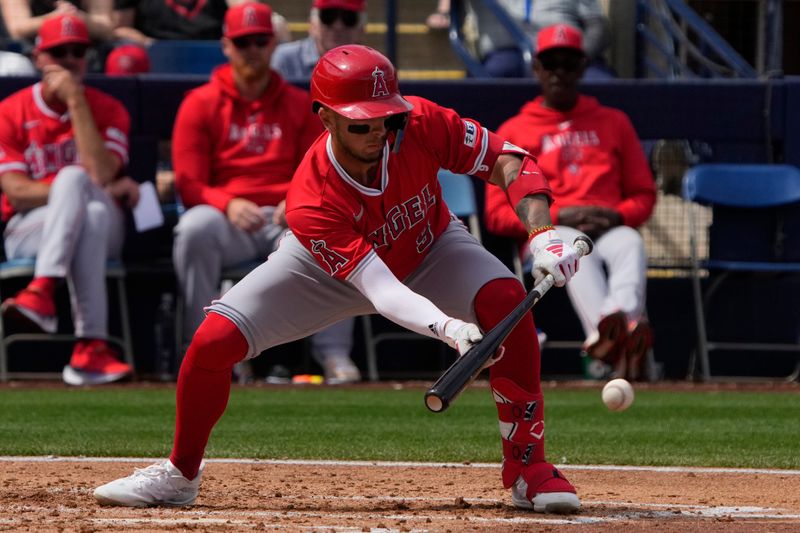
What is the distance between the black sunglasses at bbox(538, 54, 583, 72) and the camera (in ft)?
30.1

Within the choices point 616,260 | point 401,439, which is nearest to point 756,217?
point 616,260

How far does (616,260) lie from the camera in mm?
8758

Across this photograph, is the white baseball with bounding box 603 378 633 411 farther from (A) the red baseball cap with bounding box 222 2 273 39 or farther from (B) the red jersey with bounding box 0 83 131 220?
(B) the red jersey with bounding box 0 83 131 220

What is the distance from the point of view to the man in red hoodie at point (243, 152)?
28.9 ft

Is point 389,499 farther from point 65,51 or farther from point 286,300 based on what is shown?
point 65,51

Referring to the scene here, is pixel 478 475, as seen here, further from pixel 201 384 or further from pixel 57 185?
pixel 57 185

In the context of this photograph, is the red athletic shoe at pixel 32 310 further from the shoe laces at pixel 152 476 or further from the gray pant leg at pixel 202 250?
the shoe laces at pixel 152 476

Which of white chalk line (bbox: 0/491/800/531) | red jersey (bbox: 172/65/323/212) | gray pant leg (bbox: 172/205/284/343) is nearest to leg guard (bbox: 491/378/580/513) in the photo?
white chalk line (bbox: 0/491/800/531)

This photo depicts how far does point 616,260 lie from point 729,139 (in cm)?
177

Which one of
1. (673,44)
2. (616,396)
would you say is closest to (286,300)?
(616,396)

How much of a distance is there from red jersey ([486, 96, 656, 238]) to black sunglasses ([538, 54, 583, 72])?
245 mm

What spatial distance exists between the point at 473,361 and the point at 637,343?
4440 millimetres

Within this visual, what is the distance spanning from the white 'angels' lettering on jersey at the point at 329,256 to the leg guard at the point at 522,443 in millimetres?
651


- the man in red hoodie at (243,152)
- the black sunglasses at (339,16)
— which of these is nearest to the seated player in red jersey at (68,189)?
the man in red hoodie at (243,152)
